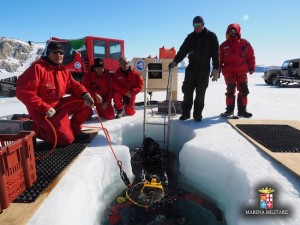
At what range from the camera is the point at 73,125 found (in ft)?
12.0

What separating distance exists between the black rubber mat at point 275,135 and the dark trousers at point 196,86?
2.62ft

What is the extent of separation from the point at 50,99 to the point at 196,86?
265cm

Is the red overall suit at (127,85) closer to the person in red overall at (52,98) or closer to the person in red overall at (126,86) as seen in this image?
the person in red overall at (126,86)

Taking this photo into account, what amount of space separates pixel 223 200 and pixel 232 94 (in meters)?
2.87

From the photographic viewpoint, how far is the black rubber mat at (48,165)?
2.06 metres

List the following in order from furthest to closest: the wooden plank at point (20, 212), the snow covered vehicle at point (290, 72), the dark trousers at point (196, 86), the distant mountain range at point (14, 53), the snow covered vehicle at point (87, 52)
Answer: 1. the distant mountain range at point (14, 53)
2. the snow covered vehicle at point (290, 72)
3. the snow covered vehicle at point (87, 52)
4. the dark trousers at point (196, 86)
5. the wooden plank at point (20, 212)

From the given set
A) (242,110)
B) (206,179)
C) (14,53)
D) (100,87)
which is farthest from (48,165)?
(14,53)

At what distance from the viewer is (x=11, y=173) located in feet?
6.11

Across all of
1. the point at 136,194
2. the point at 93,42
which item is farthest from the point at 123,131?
the point at 93,42

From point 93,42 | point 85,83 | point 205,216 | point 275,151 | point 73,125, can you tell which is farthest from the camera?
point 93,42

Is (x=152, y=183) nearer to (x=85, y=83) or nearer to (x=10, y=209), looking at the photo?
(x=10, y=209)

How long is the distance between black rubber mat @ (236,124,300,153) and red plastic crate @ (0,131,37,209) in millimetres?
2690

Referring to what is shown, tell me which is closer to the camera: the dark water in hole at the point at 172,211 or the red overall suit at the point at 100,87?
the dark water in hole at the point at 172,211

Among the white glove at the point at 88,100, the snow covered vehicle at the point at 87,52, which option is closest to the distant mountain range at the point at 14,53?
the snow covered vehicle at the point at 87,52
